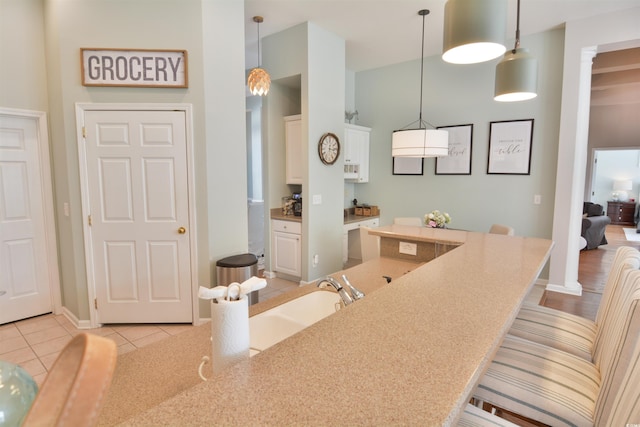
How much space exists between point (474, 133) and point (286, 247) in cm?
310

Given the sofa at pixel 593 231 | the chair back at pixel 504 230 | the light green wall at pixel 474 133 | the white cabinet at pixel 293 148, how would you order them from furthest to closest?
the sofa at pixel 593 231, the white cabinet at pixel 293 148, the light green wall at pixel 474 133, the chair back at pixel 504 230

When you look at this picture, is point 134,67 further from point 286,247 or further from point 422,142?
point 422,142

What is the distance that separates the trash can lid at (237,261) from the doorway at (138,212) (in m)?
0.29

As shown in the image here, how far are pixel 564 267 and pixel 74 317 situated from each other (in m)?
5.50

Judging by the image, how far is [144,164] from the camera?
315 cm

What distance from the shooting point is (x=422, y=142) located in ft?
11.8

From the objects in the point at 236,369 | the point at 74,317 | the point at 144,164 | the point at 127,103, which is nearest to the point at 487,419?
the point at 236,369

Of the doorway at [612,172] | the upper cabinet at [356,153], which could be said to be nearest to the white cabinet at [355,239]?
the upper cabinet at [356,153]

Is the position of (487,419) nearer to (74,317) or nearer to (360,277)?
(360,277)

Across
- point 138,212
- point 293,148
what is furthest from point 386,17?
point 138,212

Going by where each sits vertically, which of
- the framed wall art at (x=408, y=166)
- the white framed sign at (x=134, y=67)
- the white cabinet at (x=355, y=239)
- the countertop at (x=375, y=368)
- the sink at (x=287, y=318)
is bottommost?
the white cabinet at (x=355, y=239)

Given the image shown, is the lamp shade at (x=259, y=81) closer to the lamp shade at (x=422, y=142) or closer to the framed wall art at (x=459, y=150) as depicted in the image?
the lamp shade at (x=422, y=142)

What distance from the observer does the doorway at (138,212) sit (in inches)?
122

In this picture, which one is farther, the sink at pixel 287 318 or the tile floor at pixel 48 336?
the tile floor at pixel 48 336
